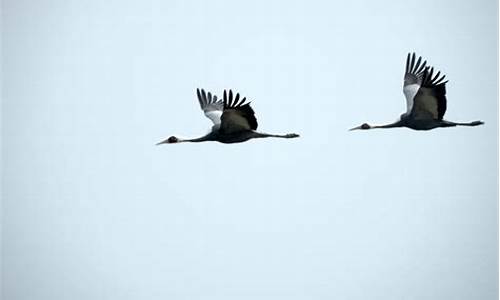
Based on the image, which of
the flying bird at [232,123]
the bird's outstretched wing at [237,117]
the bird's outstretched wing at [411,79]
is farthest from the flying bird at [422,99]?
the bird's outstretched wing at [237,117]

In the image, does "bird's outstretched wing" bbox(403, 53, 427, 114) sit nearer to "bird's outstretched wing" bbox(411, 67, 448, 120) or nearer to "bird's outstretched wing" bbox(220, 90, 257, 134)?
"bird's outstretched wing" bbox(411, 67, 448, 120)

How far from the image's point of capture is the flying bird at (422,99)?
2692 centimetres

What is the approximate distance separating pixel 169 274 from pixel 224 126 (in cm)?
16847

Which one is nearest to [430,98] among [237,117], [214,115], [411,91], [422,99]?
[422,99]

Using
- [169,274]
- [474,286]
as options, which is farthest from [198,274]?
[474,286]

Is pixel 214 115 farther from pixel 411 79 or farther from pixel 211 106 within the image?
pixel 411 79

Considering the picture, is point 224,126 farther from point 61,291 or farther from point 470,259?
point 61,291

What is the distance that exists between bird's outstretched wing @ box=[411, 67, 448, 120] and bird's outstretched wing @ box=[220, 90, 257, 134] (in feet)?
15.5

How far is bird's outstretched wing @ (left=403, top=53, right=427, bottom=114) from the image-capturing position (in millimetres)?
28312

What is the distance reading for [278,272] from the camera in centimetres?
18325

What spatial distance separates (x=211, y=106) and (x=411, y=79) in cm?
600

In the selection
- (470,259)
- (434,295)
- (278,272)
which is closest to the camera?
(434,295)

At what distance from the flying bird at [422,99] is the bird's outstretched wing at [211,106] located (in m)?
4.88

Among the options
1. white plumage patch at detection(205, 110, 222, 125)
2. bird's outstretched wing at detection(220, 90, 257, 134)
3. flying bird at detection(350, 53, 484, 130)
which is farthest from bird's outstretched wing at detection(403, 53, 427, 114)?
white plumage patch at detection(205, 110, 222, 125)
